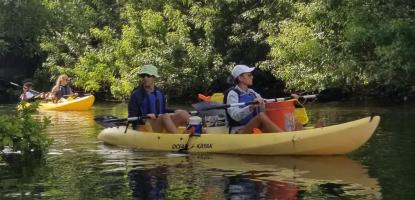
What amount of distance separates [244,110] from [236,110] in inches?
4.6

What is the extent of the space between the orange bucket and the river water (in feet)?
1.71

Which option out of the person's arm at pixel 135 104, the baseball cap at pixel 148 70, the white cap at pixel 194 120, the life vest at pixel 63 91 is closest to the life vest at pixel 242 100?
the white cap at pixel 194 120

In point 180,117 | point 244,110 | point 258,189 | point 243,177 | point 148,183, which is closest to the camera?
point 258,189

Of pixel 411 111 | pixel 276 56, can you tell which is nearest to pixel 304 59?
pixel 276 56

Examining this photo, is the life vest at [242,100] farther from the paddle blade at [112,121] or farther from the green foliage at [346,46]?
the green foliage at [346,46]

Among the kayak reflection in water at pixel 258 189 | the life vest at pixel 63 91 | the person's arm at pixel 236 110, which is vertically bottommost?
the kayak reflection in water at pixel 258 189

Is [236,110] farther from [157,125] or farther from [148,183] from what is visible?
[148,183]

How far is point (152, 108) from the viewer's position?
1152 centimetres

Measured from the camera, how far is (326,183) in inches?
316

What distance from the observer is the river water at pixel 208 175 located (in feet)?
24.8

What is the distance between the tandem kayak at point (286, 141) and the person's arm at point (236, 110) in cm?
32

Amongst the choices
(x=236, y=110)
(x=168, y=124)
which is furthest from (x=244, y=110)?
(x=168, y=124)

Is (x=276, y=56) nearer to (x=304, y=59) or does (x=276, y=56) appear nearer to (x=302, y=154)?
(x=304, y=59)

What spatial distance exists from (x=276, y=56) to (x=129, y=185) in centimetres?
1564
